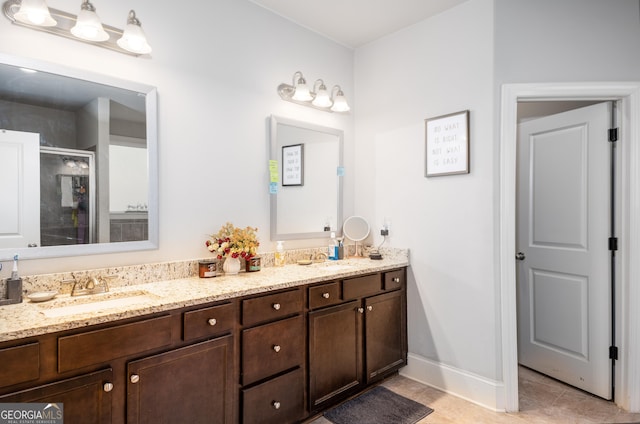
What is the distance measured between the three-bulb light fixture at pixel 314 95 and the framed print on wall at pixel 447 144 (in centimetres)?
74

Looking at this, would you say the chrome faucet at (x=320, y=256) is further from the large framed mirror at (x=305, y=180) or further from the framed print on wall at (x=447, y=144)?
the framed print on wall at (x=447, y=144)

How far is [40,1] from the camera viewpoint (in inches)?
64.1

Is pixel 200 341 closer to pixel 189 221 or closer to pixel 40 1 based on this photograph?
pixel 189 221

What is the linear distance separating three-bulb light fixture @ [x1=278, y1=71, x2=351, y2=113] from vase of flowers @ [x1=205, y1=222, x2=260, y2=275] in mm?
1118

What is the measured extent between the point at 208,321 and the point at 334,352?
0.94 metres

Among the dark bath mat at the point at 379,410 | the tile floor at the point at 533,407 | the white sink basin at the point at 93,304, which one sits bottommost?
the tile floor at the point at 533,407

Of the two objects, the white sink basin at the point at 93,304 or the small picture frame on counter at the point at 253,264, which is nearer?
the white sink basin at the point at 93,304

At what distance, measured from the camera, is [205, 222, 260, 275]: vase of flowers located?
2205mm

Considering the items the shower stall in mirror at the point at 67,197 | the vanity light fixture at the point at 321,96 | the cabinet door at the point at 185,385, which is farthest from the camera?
the vanity light fixture at the point at 321,96

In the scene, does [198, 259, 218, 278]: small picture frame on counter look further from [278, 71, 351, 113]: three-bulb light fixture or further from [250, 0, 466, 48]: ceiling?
[250, 0, 466, 48]: ceiling

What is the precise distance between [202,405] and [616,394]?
2.69m

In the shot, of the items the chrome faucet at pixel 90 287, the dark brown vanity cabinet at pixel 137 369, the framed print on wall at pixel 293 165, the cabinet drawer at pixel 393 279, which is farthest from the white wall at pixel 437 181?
the chrome faucet at pixel 90 287

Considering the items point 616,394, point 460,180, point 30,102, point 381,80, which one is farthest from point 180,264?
point 616,394

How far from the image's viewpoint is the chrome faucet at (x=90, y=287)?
1772 mm
